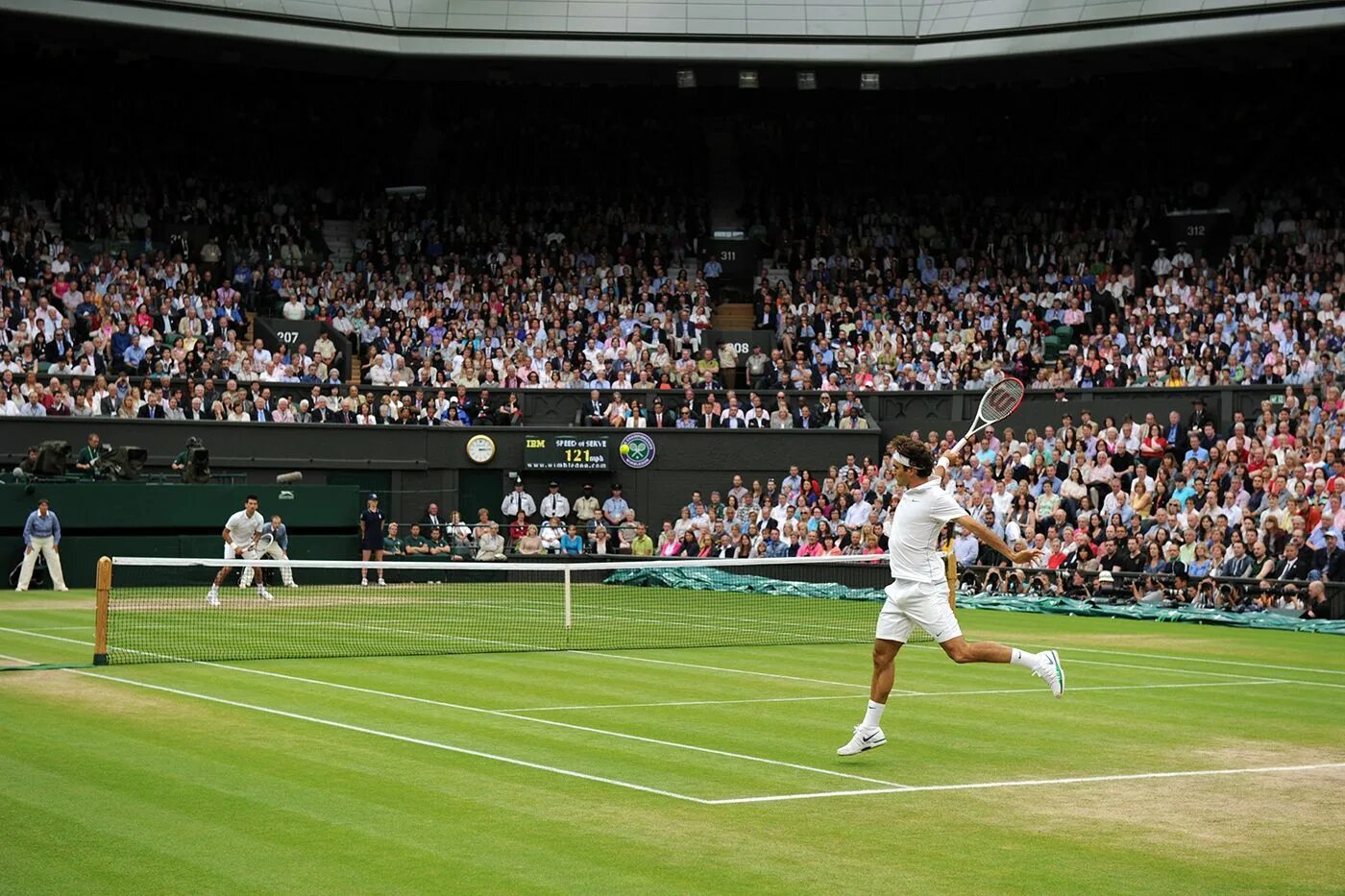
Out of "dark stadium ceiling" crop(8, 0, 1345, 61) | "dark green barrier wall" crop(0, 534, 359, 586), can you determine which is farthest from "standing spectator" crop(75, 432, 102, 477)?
"dark stadium ceiling" crop(8, 0, 1345, 61)

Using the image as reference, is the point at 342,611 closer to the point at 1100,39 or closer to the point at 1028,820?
the point at 1028,820

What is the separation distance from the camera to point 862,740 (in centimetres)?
1210

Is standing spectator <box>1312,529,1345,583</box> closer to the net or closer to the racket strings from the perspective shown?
the net

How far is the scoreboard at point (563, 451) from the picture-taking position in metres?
40.2

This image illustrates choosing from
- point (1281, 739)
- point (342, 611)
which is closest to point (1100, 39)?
point (342, 611)

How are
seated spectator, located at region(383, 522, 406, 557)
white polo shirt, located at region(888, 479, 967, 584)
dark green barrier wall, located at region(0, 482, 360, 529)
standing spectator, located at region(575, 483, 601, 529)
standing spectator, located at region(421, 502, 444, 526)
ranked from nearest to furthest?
1. white polo shirt, located at region(888, 479, 967, 584)
2. dark green barrier wall, located at region(0, 482, 360, 529)
3. seated spectator, located at region(383, 522, 406, 557)
4. standing spectator, located at region(421, 502, 444, 526)
5. standing spectator, located at region(575, 483, 601, 529)

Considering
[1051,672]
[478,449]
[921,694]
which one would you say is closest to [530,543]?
[478,449]

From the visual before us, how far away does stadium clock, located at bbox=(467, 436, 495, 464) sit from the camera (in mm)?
39938

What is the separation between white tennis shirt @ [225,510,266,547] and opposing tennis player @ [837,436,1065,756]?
18193 millimetres

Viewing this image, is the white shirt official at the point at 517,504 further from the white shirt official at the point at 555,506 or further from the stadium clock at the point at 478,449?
the stadium clock at the point at 478,449

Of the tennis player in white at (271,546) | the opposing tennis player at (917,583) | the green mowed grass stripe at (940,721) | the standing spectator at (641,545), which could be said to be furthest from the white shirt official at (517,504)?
the opposing tennis player at (917,583)

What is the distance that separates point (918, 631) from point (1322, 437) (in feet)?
35.7

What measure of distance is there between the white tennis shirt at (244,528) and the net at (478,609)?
2.04ft

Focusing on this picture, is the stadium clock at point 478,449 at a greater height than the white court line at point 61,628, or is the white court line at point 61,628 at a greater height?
the stadium clock at point 478,449
